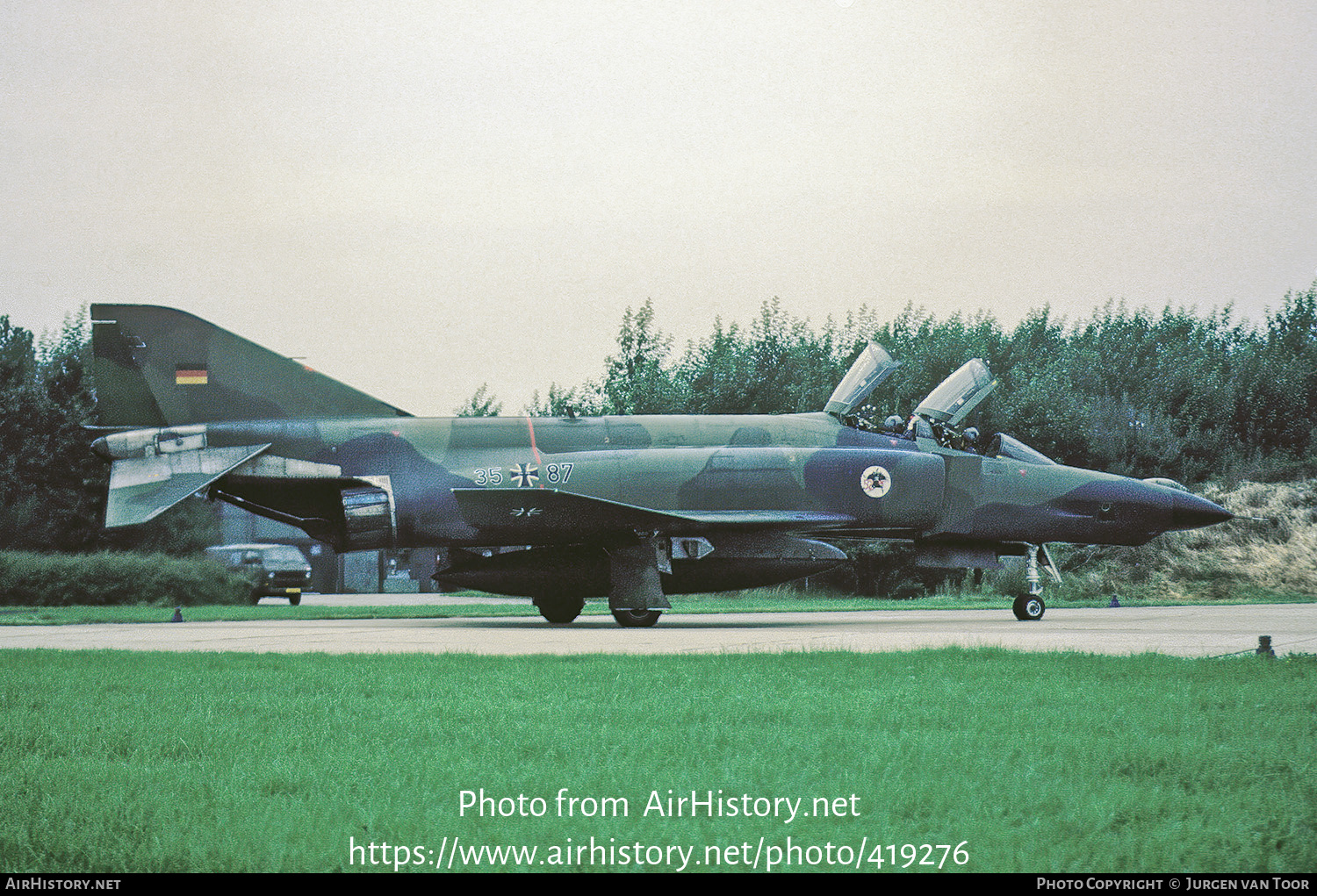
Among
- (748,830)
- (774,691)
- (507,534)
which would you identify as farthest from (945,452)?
(748,830)

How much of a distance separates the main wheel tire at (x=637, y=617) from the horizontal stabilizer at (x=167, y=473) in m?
5.52

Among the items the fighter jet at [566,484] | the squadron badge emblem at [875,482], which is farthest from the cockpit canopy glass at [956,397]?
the squadron badge emblem at [875,482]

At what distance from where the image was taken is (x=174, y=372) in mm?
16172

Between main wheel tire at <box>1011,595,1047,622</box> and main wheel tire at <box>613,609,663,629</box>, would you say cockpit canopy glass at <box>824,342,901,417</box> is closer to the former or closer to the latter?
main wheel tire at <box>1011,595,1047,622</box>

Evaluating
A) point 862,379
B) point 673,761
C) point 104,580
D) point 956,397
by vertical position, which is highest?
point 862,379

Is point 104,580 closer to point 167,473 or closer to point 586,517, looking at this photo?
point 167,473

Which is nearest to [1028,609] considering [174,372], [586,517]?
[586,517]

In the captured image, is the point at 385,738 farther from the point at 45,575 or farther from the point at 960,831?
the point at 45,575

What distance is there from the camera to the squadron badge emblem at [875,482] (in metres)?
16.4

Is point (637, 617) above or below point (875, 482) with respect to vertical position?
below

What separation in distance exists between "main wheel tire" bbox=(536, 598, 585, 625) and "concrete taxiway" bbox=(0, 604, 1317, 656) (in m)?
0.29

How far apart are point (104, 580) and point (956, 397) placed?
17.9 metres

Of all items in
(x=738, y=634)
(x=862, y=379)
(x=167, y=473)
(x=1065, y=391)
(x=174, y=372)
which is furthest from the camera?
(x=1065, y=391)

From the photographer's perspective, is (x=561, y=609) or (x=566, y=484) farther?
(x=561, y=609)
